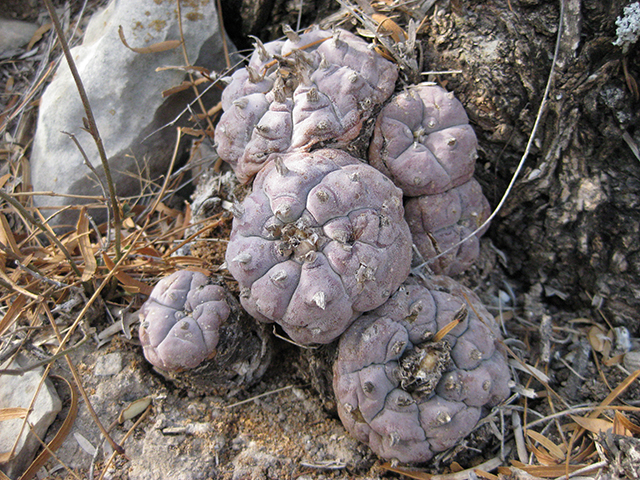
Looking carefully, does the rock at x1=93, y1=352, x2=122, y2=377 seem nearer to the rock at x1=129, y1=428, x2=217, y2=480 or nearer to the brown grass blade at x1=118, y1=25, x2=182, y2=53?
the rock at x1=129, y1=428, x2=217, y2=480

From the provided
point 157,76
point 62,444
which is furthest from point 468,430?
point 157,76

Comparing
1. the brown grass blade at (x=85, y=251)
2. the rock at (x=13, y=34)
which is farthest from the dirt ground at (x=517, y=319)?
the rock at (x=13, y=34)

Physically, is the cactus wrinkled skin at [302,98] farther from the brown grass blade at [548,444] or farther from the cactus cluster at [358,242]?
the brown grass blade at [548,444]

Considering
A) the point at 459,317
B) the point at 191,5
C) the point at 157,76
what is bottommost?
the point at 459,317

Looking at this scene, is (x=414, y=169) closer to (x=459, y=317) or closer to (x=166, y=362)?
(x=459, y=317)

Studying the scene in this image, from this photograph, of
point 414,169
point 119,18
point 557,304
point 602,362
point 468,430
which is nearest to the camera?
point 468,430

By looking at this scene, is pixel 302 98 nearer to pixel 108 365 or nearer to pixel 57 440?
pixel 108 365
